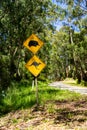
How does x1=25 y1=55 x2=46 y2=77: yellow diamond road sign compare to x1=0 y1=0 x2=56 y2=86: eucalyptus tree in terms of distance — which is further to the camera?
x1=0 y1=0 x2=56 y2=86: eucalyptus tree

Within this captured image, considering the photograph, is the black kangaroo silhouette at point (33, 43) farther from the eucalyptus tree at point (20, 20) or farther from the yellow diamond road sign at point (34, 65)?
the eucalyptus tree at point (20, 20)

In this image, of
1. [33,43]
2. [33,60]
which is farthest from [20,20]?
[33,60]

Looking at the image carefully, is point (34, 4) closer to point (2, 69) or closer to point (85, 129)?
point (2, 69)

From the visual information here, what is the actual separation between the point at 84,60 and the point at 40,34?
3660 centimetres

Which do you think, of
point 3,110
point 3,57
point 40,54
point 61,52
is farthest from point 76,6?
point 61,52

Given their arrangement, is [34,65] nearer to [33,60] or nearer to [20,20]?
[33,60]

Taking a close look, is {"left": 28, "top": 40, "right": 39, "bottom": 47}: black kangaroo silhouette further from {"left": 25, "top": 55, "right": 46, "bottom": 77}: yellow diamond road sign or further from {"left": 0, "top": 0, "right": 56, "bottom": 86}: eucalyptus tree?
{"left": 0, "top": 0, "right": 56, "bottom": 86}: eucalyptus tree

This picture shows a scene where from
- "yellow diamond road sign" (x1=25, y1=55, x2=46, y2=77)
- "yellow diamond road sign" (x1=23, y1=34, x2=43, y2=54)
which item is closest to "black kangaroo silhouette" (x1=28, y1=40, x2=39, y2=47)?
"yellow diamond road sign" (x1=23, y1=34, x2=43, y2=54)

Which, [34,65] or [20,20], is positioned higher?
[20,20]

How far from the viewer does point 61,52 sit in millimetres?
86250

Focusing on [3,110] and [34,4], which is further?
[34,4]

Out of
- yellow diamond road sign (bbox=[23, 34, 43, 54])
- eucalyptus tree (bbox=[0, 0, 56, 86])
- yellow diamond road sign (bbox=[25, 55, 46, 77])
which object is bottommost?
yellow diamond road sign (bbox=[25, 55, 46, 77])

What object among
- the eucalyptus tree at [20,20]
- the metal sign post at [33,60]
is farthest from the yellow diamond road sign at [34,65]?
the eucalyptus tree at [20,20]

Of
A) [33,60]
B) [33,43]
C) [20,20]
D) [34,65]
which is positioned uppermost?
[20,20]
